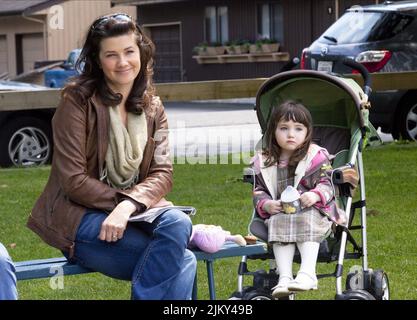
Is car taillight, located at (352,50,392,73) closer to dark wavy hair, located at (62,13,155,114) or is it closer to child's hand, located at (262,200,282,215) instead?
child's hand, located at (262,200,282,215)

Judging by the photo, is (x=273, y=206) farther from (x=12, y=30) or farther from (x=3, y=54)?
(x=3, y=54)

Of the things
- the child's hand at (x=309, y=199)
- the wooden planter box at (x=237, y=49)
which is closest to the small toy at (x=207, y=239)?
the child's hand at (x=309, y=199)

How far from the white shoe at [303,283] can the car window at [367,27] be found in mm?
8940

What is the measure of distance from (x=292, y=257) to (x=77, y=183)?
1299 millimetres

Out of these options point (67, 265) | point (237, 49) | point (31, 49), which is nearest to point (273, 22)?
point (237, 49)

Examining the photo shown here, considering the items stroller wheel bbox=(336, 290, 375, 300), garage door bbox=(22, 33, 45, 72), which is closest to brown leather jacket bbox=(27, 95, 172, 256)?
stroller wheel bbox=(336, 290, 375, 300)

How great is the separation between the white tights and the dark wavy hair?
42.0 inches

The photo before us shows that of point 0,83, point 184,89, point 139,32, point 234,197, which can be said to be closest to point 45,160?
point 0,83

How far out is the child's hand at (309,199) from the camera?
19.2ft

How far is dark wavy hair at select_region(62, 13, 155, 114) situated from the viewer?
543cm

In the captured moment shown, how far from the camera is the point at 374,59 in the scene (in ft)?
46.0

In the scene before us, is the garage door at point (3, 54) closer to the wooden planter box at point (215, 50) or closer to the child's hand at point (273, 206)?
the wooden planter box at point (215, 50)

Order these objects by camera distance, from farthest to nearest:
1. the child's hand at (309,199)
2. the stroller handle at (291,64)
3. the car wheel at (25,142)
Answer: the stroller handle at (291,64), the car wheel at (25,142), the child's hand at (309,199)

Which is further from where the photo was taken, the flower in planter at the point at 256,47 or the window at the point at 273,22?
the window at the point at 273,22
